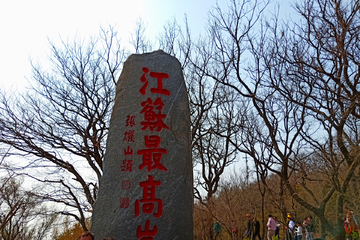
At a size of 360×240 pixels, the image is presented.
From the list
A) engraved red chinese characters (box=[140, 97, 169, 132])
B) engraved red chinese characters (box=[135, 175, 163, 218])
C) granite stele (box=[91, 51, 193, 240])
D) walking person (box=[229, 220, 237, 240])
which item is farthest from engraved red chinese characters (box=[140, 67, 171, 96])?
walking person (box=[229, 220, 237, 240])

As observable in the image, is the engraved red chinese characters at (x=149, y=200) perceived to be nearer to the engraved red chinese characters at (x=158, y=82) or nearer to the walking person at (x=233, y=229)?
the engraved red chinese characters at (x=158, y=82)

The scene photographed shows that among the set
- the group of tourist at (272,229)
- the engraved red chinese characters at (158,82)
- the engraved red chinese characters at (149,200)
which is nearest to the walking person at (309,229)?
the group of tourist at (272,229)

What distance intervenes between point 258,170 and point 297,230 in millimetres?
2091

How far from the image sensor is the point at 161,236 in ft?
12.0

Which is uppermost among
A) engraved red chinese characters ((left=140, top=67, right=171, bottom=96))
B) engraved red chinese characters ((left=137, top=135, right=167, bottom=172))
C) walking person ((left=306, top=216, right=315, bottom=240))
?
engraved red chinese characters ((left=140, top=67, right=171, bottom=96))

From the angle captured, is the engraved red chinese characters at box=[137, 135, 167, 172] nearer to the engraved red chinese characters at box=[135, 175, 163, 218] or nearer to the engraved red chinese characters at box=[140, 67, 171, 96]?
the engraved red chinese characters at box=[135, 175, 163, 218]

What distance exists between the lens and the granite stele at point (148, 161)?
3.70 meters

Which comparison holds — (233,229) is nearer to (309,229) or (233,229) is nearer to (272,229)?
(272,229)

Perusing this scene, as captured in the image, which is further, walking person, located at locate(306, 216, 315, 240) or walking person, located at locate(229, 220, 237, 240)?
walking person, located at locate(306, 216, 315, 240)

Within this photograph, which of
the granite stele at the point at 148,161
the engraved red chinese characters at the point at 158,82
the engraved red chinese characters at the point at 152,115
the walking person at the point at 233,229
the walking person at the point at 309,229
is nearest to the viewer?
the granite stele at the point at 148,161

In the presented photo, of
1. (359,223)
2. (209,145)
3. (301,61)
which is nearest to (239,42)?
(301,61)

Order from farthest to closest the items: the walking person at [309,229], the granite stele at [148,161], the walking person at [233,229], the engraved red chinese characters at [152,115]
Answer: the walking person at [309,229], the walking person at [233,229], the engraved red chinese characters at [152,115], the granite stele at [148,161]

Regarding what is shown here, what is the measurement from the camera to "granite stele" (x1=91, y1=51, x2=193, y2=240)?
3703 millimetres

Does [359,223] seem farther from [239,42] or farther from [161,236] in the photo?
[161,236]
